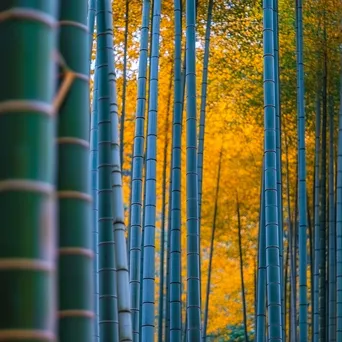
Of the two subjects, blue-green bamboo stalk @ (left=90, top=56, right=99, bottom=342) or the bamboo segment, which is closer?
blue-green bamboo stalk @ (left=90, top=56, right=99, bottom=342)

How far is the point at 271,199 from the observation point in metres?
3.70

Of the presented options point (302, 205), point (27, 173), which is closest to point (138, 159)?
point (302, 205)

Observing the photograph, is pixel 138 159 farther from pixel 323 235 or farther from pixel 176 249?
pixel 323 235

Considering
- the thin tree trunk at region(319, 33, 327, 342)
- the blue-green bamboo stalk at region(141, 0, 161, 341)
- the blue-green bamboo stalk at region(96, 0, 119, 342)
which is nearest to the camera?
the blue-green bamboo stalk at region(96, 0, 119, 342)

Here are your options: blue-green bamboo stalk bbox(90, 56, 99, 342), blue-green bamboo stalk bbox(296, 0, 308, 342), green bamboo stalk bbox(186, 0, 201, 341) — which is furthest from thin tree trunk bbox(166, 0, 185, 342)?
blue-green bamboo stalk bbox(296, 0, 308, 342)

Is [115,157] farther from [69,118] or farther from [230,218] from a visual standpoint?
[230,218]

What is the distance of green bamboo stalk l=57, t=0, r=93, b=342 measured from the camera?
112cm

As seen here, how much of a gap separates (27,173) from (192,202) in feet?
11.2

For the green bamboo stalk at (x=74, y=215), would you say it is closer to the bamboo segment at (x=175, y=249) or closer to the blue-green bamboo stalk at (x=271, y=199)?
the blue-green bamboo stalk at (x=271, y=199)

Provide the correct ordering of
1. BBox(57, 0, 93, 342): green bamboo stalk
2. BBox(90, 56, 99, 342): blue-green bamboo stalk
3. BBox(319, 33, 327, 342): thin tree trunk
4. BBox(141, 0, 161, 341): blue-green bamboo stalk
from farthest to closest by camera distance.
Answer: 1. BBox(319, 33, 327, 342): thin tree trunk
2. BBox(141, 0, 161, 341): blue-green bamboo stalk
3. BBox(90, 56, 99, 342): blue-green bamboo stalk
4. BBox(57, 0, 93, 342): green bamboo stalk

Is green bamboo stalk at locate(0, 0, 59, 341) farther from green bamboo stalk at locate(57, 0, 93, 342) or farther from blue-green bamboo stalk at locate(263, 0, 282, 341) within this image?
blue-green bamboo stalk at locate(263, 0, 282, 341)

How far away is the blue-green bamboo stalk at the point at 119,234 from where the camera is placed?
239 centimetres

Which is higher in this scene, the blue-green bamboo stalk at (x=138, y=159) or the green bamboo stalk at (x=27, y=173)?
the blue-green bamboo stalk at (x=138, y=159)

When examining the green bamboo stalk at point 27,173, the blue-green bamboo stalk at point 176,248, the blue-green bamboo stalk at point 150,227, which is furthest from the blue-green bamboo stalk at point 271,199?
the green bamboo stalk at point 27,173
